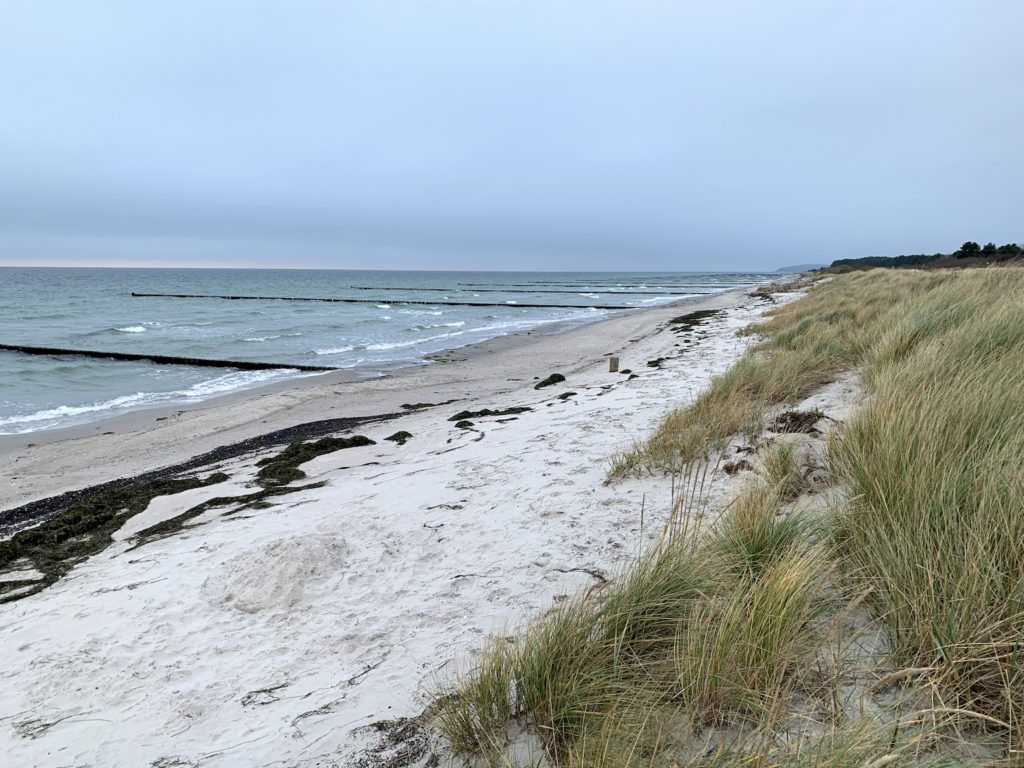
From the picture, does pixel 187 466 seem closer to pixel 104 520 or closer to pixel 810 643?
pixel 104 520

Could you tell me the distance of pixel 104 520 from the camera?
18.4 ft

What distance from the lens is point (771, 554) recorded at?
234 cm

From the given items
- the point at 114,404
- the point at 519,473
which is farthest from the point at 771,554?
the point at 114,404

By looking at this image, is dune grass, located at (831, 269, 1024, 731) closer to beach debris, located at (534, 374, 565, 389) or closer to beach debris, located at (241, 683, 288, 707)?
beach debris, located at (241, 683, 288, 707)

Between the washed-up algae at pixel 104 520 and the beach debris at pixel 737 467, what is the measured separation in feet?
13.4

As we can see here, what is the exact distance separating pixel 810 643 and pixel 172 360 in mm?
21282

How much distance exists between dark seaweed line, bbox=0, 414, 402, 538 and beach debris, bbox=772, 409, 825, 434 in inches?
268

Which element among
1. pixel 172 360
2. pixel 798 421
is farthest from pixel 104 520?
pixel 172 360

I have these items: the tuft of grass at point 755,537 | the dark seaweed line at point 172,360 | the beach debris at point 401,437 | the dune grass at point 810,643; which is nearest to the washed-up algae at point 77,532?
the beach debris at point 401,437

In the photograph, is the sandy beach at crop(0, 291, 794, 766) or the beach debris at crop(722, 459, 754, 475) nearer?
the sandy beach at crop(0, 291, 794, 766)

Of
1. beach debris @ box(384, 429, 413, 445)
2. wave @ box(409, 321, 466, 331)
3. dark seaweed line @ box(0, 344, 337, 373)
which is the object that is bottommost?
dark seaweed line @ box(0, 344, 337, 373)

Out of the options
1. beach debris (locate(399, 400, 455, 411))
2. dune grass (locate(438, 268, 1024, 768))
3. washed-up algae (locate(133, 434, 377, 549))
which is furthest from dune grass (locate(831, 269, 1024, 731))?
beach debris (locate(399, 400, 455, 411))

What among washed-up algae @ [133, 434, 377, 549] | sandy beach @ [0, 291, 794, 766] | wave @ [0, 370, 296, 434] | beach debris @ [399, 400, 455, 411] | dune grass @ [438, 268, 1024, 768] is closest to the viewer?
dune grass @ [438, 268, 1024, 768]

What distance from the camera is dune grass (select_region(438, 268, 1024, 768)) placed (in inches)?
57.6
